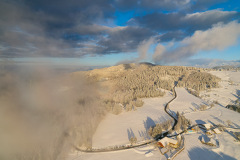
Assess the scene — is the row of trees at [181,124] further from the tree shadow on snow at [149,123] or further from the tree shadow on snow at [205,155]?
the tree shadow on snow at [205,155]

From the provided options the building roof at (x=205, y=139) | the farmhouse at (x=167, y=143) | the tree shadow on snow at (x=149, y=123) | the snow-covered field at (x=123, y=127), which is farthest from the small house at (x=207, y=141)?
the tree shadow on snow at (x=149, y=123)

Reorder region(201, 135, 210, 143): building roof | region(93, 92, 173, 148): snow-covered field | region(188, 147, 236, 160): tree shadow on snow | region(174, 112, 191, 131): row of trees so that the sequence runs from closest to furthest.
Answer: region(188, 147, 236, 160): tree shadow on snow, region(201, 135, 210, 143): building roof, region(93, 92, 173, 148): snow-covered field, region(174, 112, 191, 131): row of trees

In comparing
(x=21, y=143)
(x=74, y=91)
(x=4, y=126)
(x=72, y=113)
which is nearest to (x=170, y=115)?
→ (x=72, y=113)

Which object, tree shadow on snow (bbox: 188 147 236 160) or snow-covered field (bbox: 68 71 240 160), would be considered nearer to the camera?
tree shadow on snow (bbox: 188 147 236 160)

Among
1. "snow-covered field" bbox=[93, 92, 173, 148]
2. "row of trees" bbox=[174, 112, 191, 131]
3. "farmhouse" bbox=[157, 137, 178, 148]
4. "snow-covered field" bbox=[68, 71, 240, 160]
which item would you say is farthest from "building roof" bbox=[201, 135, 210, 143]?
"snow-covered field" bbox=[93, 92, 173, 148]

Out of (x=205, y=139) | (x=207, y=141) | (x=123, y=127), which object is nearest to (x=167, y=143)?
(x=207, y=141)

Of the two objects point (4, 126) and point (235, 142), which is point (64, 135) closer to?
point (4, 126)

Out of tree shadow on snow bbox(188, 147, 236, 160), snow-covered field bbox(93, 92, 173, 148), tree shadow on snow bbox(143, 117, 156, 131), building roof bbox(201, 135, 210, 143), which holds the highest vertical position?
building roof bbox(201, 135, 210, 143)

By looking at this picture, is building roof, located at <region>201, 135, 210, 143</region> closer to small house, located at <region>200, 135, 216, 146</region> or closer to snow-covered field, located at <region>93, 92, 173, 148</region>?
small house, located at <region>200, 135, 216, 146</region>

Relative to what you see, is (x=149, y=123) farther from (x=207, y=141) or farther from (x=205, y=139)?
(x=207, y=141)
